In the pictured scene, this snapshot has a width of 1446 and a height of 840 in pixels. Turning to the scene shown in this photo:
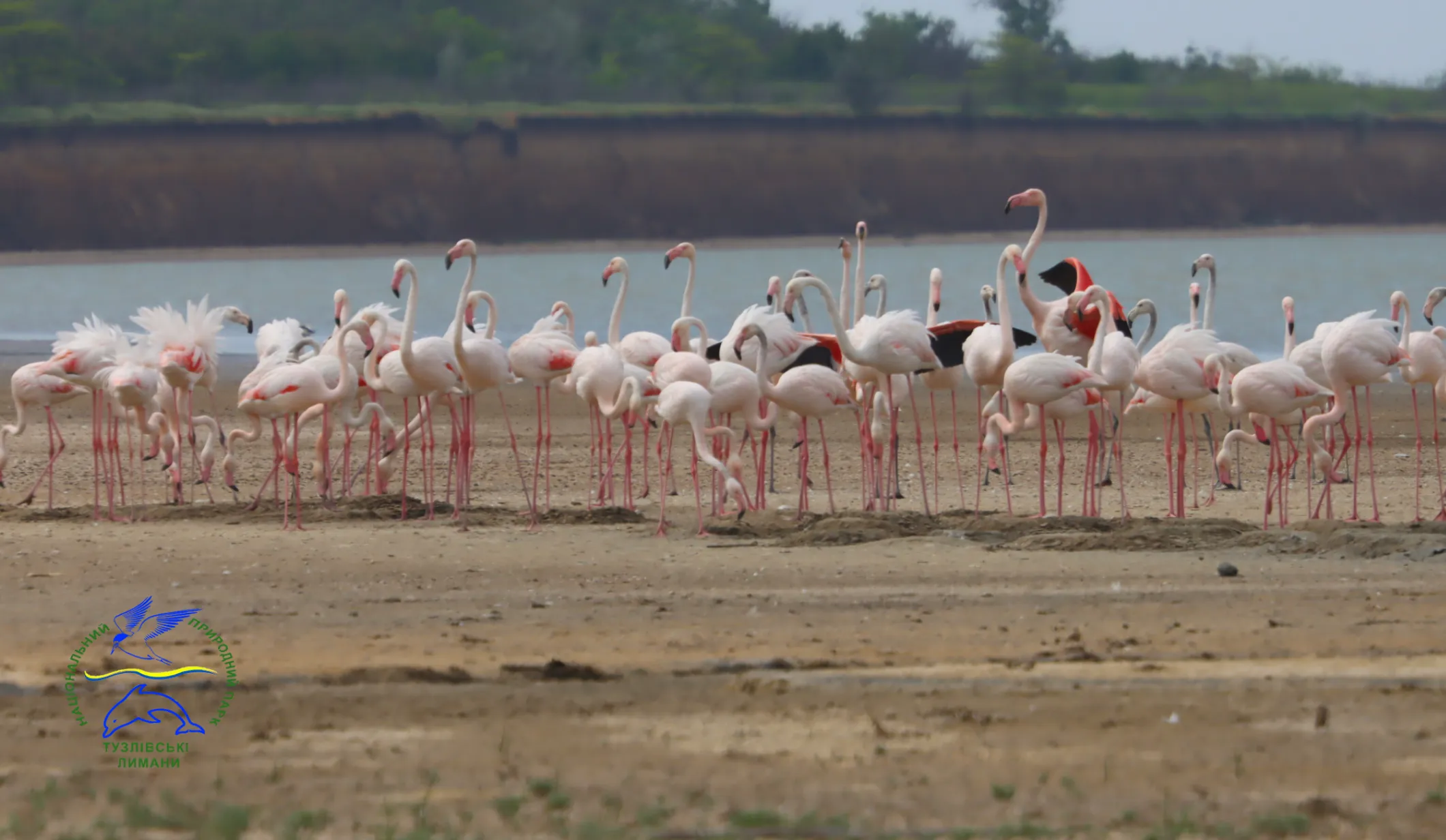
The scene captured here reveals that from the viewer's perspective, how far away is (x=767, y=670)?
6.05 m

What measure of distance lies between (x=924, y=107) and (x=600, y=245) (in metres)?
16.9

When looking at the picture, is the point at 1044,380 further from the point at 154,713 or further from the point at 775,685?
the point at 154,713

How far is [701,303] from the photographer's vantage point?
33156 mm

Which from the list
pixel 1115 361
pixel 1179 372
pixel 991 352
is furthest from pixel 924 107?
pixel 1179 372

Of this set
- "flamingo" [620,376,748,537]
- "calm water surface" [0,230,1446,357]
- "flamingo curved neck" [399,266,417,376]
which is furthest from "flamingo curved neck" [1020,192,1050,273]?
"calm water surface" [0,230,1446,357]

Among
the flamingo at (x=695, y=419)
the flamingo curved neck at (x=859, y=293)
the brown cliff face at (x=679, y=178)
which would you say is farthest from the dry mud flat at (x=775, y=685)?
the brown cliff face at (x=679, y=178)

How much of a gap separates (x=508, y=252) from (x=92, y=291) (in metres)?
19.8

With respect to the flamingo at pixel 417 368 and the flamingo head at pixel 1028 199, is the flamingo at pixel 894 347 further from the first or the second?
the flamingo head at pixel 1028 199

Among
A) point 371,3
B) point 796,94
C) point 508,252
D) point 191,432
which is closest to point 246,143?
point 508,252

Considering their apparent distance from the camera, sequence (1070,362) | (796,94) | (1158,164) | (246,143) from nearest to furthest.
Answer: (1070,362) < (246,143) < (1158,164) < (796,94)

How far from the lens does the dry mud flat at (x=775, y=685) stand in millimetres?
4633

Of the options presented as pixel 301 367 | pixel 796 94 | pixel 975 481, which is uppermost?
pixel 796 94

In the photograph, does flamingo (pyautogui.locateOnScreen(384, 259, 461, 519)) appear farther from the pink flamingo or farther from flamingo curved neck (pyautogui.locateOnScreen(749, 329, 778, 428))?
the pink flamingo

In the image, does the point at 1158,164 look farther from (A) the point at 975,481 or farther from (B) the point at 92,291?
(A) the point at 975,481
